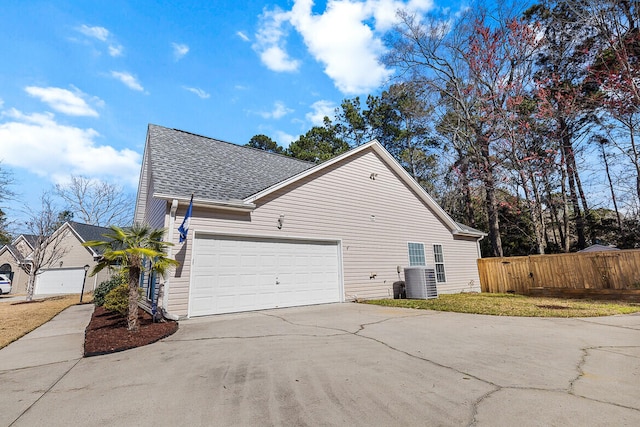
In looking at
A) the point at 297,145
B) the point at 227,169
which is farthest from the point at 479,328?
the point at 297,145

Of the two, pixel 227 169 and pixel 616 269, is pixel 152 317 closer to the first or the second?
pixel 227 169

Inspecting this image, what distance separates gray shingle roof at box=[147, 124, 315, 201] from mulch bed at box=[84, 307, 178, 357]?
3015mm

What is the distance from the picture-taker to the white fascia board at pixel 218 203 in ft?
23.0

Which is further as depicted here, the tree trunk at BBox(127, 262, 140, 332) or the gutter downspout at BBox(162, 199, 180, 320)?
the gutter downspout at BBox(162, 199, 180, 320)

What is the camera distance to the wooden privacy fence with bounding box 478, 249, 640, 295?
10.3 metres

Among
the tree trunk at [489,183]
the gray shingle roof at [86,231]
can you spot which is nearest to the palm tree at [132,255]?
the tree trunk at [489,183]

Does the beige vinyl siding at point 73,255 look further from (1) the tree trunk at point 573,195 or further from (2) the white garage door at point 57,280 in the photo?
(1) the tree trunk at point 573,195

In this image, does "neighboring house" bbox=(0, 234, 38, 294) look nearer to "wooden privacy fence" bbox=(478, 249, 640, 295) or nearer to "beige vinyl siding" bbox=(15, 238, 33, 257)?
"beige vinyl siding" bbox=(15, 238, 33, 257)

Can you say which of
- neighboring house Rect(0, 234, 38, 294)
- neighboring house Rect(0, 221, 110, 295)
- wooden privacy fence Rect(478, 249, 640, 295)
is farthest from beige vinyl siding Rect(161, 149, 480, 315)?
neighboring house Rect(0, 234, 38, 294)

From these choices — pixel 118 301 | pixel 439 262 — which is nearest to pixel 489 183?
pixel 439 262

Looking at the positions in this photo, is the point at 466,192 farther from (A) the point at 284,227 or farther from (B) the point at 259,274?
(B) the point at 259,274

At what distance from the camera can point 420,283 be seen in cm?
1058

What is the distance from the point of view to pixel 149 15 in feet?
31.0

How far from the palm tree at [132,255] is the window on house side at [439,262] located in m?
10.9
